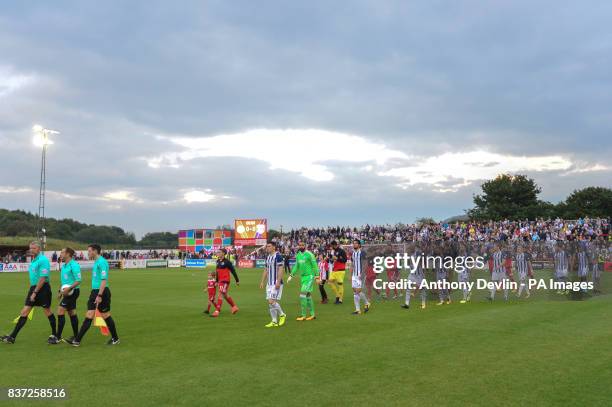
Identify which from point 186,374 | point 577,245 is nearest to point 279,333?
point 186,374

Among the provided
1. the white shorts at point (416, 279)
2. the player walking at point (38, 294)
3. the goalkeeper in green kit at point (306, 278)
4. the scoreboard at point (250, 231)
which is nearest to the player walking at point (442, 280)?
the white shorts at point (416, 279)

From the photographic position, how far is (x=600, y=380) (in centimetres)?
715

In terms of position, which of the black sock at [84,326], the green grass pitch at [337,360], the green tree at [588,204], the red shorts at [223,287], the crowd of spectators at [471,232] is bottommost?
the green grass pitch at [337,360]

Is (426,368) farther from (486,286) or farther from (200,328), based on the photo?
(486,286)

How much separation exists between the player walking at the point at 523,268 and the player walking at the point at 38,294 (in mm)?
15490

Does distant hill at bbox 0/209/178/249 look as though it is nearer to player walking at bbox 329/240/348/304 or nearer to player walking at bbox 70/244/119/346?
player walking at bbox 329/240/348/304

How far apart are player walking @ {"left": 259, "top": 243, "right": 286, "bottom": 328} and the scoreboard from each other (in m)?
51.8

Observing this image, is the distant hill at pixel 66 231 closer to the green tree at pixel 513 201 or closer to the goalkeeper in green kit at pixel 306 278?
the green tree at pixel 513 201

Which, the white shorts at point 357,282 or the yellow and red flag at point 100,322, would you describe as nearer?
the yellow and red flag at point 100,322

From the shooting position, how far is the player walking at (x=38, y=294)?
10.6m

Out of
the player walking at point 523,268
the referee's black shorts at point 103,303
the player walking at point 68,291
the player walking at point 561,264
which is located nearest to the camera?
the referee's black shorts at point 103,303

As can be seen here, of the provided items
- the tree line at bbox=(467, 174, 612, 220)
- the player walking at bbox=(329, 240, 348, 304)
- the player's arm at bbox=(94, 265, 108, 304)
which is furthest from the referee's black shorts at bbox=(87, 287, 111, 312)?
the tree line at bbox=(467, 174, 612, 220)

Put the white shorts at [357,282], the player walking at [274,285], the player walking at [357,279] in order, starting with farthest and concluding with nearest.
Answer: the white shorts at [357,282], the player walking at [357,279], the player walking at [274,285]

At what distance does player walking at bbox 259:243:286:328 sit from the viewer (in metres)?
13.0
